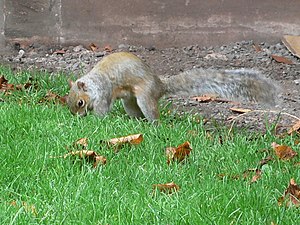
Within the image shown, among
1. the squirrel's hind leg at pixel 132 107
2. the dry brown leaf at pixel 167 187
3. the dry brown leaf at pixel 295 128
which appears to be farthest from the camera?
the squirrel's hind leg at pixel 132 107

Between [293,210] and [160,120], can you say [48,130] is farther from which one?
[293,210]

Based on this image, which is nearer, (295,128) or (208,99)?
(295,128)

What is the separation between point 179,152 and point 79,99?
146 centimetres

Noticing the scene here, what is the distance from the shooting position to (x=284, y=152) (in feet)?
13.8

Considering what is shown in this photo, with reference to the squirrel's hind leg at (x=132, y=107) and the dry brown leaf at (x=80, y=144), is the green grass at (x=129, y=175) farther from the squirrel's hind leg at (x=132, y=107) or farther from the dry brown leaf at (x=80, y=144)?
the squirrel's hind leg at (x=132, y=107)

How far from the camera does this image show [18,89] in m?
5.75

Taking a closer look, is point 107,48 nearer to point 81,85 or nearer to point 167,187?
point 81,85

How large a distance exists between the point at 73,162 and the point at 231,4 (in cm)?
408

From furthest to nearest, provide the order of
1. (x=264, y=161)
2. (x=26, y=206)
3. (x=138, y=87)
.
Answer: (x=138, y=87) < (x=264, y=161) < (x=26, y=206)

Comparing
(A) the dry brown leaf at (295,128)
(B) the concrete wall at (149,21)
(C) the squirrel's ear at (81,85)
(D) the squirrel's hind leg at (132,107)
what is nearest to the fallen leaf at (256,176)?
(A) the dry brown leaf at (295,128)

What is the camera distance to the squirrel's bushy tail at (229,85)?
5.06m

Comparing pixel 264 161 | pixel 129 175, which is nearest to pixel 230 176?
pixel 264 161

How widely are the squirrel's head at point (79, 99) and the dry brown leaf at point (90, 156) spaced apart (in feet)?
4.53

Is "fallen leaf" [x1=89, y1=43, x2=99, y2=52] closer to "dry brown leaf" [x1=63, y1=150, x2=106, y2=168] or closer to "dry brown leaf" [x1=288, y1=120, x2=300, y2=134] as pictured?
"dry brown leaf" [x1=288, y1=120, x2=300, y2=134]
